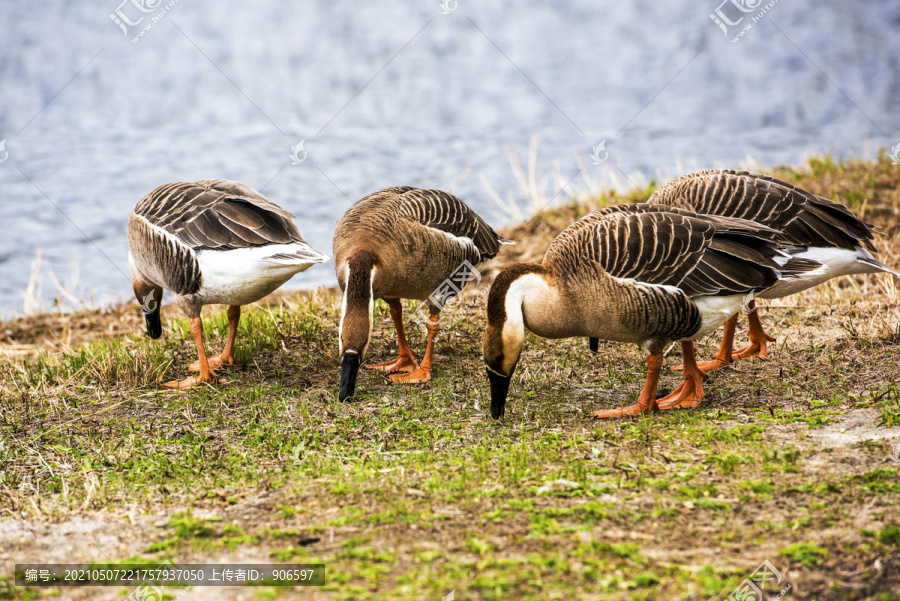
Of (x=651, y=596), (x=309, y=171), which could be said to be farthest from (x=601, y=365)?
(x=309, y=171)

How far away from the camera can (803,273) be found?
6.19 m

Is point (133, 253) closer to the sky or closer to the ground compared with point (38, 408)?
closer to the sky

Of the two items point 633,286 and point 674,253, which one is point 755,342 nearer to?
point 674,253

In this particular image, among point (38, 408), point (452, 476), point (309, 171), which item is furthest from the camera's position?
point (309, 171)

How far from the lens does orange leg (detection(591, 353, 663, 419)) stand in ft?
19.9

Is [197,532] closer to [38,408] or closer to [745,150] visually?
[38,408]

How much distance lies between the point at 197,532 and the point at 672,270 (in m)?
3.84

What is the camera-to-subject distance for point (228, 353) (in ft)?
25.6

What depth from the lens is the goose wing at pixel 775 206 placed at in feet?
22.8

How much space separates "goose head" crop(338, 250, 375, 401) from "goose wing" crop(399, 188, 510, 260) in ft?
3.86

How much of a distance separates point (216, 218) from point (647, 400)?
4.31 m
